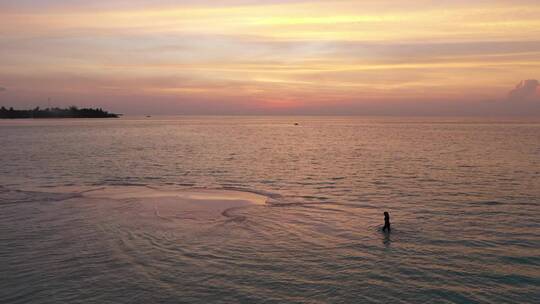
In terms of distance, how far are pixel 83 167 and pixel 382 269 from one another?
36925 millimetres

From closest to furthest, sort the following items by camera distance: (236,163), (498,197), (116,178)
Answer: (498,197) < (116,178) < (236,163)

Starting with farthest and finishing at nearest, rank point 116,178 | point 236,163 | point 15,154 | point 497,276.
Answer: point 15,154 < point 236,163 < point 116,178 < point 497,276

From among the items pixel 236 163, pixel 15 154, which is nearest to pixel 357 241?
pixel 236 163

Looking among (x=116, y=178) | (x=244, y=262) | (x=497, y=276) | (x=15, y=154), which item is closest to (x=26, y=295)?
(x=244, y=262)

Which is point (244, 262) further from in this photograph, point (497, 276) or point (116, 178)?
point (116, 178)

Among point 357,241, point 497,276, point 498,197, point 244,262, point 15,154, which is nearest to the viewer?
point 497,276

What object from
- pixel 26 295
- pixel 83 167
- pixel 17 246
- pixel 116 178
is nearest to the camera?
pixel 26 295

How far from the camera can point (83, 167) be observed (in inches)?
1692

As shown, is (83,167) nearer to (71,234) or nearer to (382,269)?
(71,234)

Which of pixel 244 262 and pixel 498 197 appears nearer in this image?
pixel 244 262

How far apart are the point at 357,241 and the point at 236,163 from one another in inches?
1264

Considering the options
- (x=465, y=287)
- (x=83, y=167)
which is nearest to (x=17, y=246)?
(x=465, y=287)

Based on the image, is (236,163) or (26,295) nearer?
(26,295)

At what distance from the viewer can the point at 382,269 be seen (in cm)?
1396
